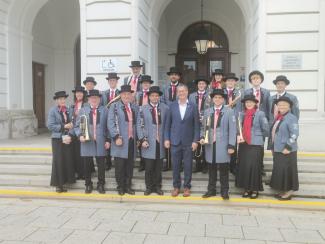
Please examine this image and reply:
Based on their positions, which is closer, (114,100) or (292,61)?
(114,100)

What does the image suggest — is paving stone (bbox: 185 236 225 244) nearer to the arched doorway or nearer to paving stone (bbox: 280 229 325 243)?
paving stone (bbox: 280 229 325 243)

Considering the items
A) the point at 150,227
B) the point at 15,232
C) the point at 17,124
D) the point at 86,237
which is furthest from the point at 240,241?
the point at 17,124

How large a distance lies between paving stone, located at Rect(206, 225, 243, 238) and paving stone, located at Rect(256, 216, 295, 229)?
18.3 inches

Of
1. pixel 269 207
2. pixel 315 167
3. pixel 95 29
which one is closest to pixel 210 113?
pixel 269 207

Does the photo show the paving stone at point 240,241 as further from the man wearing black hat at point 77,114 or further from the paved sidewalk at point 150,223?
the man wearing black hat at point 77,114

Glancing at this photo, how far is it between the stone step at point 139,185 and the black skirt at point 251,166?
0.40m

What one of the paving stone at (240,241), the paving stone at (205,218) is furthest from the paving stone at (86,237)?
the paving stone at (240,241)

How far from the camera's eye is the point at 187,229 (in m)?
5.63

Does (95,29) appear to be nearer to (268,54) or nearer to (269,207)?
(268,54)

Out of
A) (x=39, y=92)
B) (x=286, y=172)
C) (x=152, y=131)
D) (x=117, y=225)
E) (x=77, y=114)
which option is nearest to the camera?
(x=117, y=225)

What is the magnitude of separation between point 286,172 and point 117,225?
3017mm

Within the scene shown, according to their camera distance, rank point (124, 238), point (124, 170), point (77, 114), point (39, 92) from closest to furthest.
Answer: point (124, 238)
point (124, 170)
point (77, 114)
point (39, 92)

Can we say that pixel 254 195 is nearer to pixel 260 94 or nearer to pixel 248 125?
pixel 248 125

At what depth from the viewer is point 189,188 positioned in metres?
7.18
